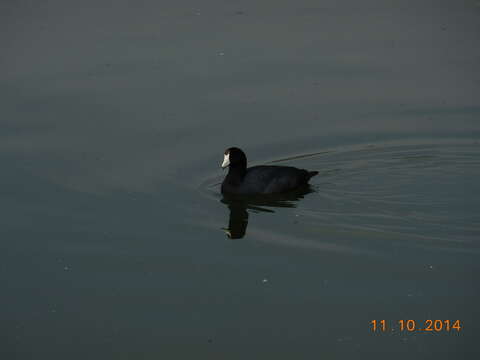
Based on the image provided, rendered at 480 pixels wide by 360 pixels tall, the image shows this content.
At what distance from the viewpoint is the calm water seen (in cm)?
705

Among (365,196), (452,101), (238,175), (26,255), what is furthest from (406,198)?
(26,255)

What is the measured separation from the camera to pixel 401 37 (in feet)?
45.6

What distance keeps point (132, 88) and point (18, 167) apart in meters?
2.54

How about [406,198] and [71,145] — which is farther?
[71,145]

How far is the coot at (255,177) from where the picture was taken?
9805mm

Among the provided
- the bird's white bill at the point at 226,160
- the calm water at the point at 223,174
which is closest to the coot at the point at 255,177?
the bird's white bill at the point at 226,160

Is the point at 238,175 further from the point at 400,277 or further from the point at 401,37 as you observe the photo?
the point at 401,37

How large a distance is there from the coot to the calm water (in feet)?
0.45

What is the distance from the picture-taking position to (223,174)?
1033 cm

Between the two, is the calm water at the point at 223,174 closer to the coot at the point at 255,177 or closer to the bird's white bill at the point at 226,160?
the coot at the point at 255,177
